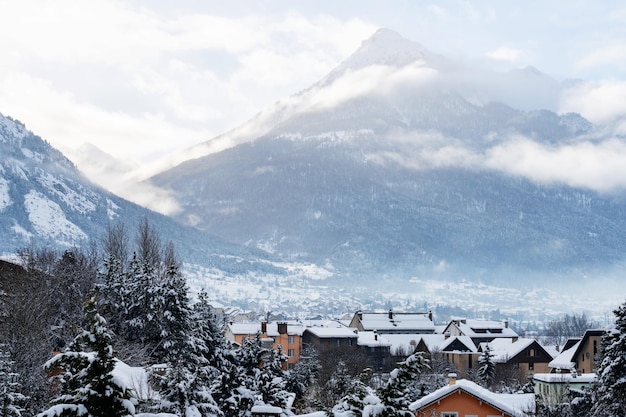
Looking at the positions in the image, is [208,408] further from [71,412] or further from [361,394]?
[71,412]

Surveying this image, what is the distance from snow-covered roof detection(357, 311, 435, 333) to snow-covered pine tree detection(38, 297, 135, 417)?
14034 centimetres

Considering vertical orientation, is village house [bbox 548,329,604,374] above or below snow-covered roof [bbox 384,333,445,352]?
below

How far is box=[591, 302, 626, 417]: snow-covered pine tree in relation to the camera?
35656mm

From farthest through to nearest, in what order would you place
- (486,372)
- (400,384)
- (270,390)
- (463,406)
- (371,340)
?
(371,340) → (486,372) → (463,406) → (270,390) → (400,384)

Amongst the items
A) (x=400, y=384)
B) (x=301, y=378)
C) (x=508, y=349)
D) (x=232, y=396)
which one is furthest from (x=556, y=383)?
(x=508, y=349)

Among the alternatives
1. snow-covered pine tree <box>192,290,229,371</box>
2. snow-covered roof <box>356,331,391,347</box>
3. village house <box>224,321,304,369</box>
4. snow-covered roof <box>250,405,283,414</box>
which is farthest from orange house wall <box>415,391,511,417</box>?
snow-covered roof <box>356,331,391,347</box>

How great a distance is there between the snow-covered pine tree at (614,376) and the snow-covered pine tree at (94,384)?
81.1 feet

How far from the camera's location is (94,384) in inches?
703

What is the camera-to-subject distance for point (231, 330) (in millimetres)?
135375

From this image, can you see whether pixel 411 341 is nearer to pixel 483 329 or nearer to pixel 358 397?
pixel 483 329

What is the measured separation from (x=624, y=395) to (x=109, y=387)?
2524cm

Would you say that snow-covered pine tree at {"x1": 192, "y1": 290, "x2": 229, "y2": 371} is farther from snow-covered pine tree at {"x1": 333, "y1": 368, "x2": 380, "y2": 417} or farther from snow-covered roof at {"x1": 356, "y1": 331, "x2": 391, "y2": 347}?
snow-covered roof at {"x1": 356, "y1": 331, "x2": 391, "y2": 347}

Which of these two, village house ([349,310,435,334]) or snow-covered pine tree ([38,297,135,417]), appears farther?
village house ([349,310,435,334])

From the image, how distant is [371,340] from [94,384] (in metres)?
116
